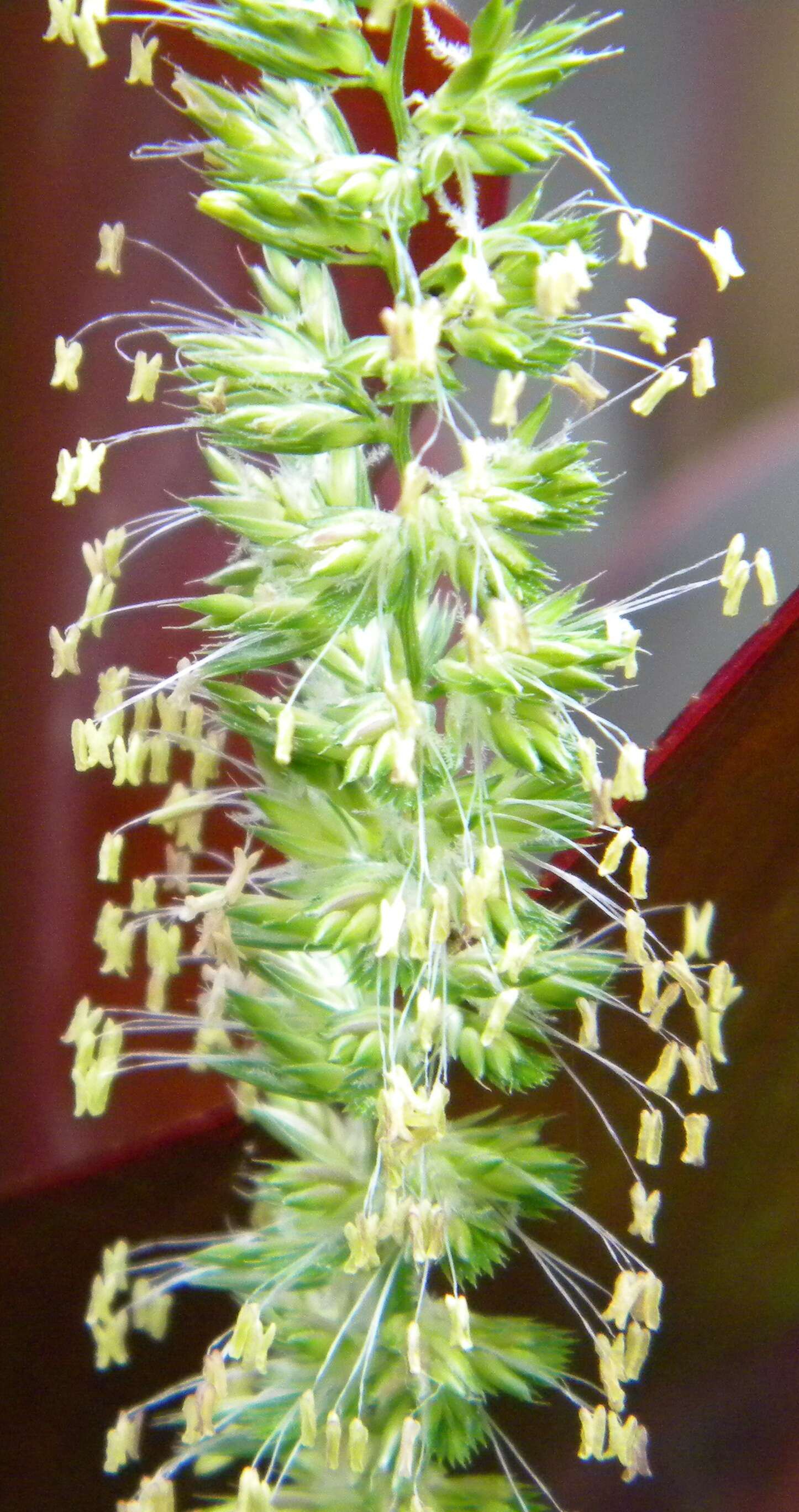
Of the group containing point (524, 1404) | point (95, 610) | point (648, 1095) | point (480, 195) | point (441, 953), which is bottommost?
point (524, 1404)

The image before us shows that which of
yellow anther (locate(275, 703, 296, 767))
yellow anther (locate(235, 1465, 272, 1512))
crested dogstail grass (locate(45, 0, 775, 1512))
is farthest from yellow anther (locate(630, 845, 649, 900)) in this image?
yellow anther (locate(235, 1465, 272, 1512))

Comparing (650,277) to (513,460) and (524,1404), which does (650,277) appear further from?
(524,1404)

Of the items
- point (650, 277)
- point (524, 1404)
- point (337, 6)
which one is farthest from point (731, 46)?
point (524, 1404)

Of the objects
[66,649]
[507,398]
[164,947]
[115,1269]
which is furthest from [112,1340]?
[507,398]

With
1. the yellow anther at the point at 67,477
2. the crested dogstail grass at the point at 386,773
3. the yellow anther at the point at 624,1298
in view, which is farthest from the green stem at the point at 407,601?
the yellow anther at the point at 624,1298

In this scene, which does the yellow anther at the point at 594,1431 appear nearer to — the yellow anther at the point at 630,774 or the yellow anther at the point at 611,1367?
the yellow anther at the point at 611,1367

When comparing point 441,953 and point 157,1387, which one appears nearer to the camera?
point 441,953

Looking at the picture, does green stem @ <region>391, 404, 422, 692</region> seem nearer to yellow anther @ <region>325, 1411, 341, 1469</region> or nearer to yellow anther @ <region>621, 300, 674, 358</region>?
yellow anther @ <region>621, 300, 674, 358</region>
